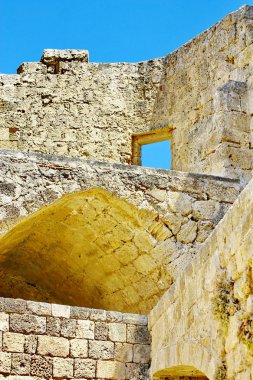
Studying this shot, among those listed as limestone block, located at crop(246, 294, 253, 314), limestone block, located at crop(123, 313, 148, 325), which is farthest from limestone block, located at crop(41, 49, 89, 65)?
limestone block, located at crop(246, 294, 253, 314)

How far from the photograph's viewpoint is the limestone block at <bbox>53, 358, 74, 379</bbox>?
6.05 m

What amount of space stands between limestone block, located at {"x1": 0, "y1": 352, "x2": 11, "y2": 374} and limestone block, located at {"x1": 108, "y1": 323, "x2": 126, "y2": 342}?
95 cm

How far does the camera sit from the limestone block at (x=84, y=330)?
20.3 feet

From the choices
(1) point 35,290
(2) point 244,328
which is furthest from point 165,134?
(2) point 244,328

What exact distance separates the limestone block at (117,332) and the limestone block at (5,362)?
0.95 m

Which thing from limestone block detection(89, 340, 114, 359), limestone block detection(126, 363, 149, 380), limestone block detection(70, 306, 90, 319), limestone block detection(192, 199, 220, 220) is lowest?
limestone block detection(126, 363, 149, 380)

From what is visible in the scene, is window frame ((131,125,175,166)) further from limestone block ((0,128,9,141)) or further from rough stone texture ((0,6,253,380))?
limestone block ((0,128,9,141))

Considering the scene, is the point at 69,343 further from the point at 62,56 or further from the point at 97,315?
the point at 62,56

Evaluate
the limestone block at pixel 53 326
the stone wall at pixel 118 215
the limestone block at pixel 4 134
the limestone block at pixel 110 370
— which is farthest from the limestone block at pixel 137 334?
the limestone block at pixel 4 134

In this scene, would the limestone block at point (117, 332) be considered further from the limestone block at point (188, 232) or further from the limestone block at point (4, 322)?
the limestone block at point (188, 232)

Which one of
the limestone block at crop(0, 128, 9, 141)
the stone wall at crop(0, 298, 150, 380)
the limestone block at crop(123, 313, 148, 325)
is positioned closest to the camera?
the stone wall at crop(0, 298, 150, 380)

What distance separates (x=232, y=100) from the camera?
980cm

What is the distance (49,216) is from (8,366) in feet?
9.74

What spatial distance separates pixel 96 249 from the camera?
29.4 ft
